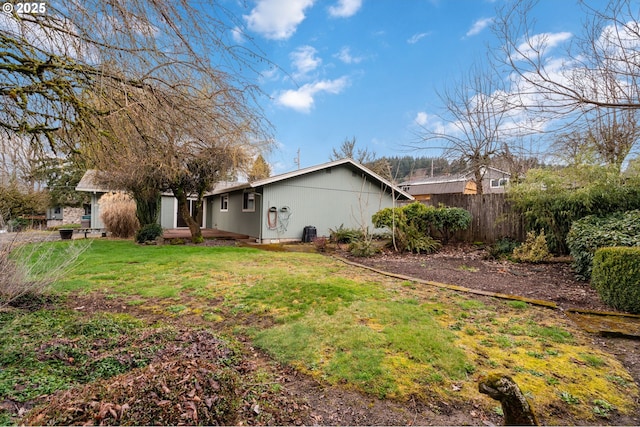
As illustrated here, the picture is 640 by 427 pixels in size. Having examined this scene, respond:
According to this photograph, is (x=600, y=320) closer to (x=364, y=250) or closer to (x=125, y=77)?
(x=364, y=250)

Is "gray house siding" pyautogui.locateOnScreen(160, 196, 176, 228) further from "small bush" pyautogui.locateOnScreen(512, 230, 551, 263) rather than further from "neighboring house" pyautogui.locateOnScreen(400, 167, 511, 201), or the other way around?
"neighboring house" pyautogui.locateOnScreen(400, 167, 511, 201)

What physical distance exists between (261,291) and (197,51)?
3857 millimetres

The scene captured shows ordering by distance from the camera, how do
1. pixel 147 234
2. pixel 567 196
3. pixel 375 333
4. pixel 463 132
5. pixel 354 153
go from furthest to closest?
pixel 354 153 → pixel 463 132 → pixel 147 234 → pixel 567 196 → pixel 375 333

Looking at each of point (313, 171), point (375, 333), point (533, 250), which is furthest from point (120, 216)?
point (533, 250)

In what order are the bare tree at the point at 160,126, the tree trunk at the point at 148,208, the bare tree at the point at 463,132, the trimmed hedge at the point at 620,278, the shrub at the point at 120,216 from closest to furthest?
the bare tree at the point at 160,126, the trimmed hedge at the point at 620,278, the tree trunk at the point at 148,208, the bare tree at the point at 463,132, the shrub at the point at 120,216

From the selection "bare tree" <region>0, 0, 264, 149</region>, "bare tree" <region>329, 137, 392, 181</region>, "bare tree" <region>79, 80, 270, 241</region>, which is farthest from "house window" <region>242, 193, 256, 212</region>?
"bare tree" <region>329, 137, 392, 181</region>

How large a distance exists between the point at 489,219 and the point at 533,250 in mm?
2322

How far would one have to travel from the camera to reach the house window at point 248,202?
1438cm

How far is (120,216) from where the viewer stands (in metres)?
14.3

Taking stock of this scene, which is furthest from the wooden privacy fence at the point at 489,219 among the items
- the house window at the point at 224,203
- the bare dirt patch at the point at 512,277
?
the house window at the point at 224,203

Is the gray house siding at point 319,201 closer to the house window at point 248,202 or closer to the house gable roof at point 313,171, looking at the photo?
the house gable roof at point 313,171

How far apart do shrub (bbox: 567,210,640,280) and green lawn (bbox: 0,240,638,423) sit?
→ 2601 mm

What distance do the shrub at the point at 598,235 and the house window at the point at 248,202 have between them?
11653mm

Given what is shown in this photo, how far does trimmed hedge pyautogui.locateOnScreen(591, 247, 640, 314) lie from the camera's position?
4148mm
